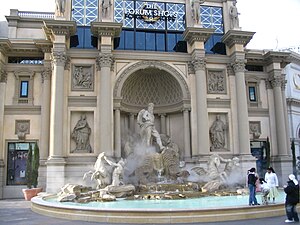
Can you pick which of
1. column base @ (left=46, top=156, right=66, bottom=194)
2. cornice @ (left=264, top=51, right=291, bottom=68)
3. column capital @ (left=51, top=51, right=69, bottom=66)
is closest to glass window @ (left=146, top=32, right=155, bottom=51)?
column capital @ (left=51, top=51, right=69, bottom=66)

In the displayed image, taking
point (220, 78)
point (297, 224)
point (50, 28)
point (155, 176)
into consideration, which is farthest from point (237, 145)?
point (50, 28)

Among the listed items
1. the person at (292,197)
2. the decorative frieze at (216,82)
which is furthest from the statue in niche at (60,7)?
the person at (292,197)

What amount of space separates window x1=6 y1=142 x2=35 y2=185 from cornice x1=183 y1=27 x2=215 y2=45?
1492 centimetres

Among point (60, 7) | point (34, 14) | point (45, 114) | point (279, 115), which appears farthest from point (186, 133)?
point (34, 14)

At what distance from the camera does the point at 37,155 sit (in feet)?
75.7

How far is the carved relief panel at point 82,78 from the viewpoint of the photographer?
79.5 feet

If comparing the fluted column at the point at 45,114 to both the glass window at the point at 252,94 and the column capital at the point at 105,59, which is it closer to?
the column capital at the point at 105,59

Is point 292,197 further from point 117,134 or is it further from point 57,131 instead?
point 57,131

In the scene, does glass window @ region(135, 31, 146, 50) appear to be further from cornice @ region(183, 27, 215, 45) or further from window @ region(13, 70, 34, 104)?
window @ region(13, 70, 34, 104)

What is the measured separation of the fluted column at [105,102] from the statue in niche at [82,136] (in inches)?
40.4

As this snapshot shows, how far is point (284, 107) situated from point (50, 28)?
20860mm

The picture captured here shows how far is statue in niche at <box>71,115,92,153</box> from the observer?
23438 mm

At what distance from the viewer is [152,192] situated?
18531 millimetres

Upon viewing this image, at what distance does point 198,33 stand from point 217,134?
8.02 metres
